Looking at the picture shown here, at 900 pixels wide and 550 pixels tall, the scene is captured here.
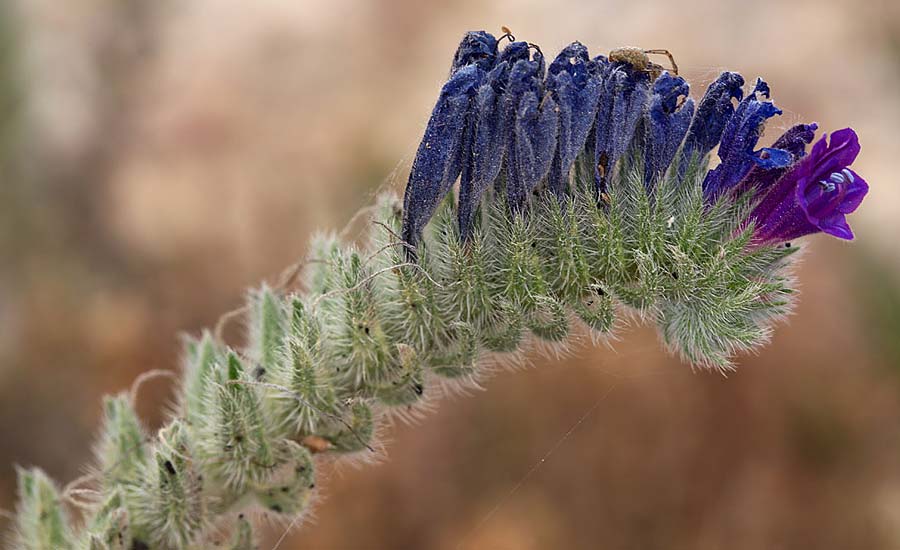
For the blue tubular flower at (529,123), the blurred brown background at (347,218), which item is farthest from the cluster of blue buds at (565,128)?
the blurred brown background at (347,218)

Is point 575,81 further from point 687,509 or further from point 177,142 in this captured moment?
point 177,142

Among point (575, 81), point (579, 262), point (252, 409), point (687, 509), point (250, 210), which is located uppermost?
point (250, 210)

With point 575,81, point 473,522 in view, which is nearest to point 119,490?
point 575,81

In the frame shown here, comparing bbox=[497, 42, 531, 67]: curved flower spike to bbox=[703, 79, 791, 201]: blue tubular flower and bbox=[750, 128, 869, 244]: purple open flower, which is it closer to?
bbox=[703, 79, 791, 201]: blue tubular flower

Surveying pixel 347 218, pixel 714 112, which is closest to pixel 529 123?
pixel 714 112

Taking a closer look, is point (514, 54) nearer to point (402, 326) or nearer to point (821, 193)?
point (402, 326)

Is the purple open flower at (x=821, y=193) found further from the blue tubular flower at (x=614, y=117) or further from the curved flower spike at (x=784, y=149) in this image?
the blue tubular flower at (x=614, y=117)
